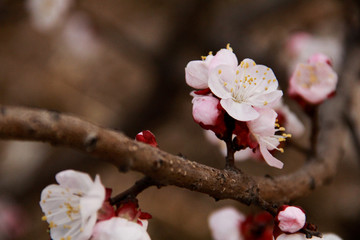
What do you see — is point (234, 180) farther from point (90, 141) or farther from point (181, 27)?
point (181, 27)

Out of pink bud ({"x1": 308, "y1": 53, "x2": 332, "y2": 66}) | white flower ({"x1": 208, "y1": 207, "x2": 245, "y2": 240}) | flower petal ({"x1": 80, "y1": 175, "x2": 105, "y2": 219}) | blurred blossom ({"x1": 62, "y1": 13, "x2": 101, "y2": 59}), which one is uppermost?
pink bud ({"x1": 308, "y1": 53, "x2": 332, "y2": 66})

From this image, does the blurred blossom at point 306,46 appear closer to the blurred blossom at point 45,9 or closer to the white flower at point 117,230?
the blurred blossom at point 45,9

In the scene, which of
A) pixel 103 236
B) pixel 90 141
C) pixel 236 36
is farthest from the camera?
pixel 236 36

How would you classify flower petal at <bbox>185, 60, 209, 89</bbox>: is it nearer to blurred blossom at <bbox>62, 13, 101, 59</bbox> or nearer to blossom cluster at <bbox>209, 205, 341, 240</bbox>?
blossom cluster at <bbox>209, 205, 341, 240</bbox>

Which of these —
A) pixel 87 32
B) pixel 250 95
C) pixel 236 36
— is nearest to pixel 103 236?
pixel 250 95

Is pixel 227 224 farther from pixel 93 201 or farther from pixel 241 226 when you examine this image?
pixel 93 201

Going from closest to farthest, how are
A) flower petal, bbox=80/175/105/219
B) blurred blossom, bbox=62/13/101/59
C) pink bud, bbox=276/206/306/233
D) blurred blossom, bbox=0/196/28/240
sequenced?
flower petal, bbox=80/175/105/219 → pink bud, bbox=276/206/306/233 → blurred blossom, bbox=0/196/28/240 → blurred blossom, bbox=62/13/101/59

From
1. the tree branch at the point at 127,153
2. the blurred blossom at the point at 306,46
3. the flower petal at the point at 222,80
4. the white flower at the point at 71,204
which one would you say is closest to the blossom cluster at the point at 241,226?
the tree branch at the point at 127,153

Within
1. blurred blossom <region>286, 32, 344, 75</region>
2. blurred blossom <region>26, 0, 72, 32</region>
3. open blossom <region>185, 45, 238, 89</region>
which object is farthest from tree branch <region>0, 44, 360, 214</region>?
blurred blossom <region>26, 0, 72, 32</region>
